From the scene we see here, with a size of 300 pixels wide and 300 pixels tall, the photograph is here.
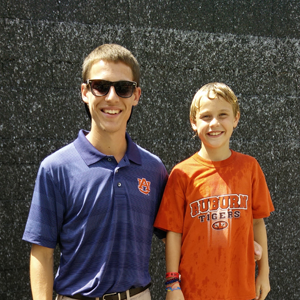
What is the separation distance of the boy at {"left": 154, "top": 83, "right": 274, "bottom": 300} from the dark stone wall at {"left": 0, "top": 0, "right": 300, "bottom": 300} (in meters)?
1.11

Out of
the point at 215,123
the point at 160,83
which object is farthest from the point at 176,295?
the point at 160,83

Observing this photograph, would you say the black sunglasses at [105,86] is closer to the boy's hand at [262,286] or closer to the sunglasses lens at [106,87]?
the sunglasses lens at [106,87]

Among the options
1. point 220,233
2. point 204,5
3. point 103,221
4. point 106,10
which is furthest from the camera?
point 204,5

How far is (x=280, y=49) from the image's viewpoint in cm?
352

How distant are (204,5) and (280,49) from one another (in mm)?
796

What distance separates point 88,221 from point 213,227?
63 cm

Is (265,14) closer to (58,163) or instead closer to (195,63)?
(195,63)

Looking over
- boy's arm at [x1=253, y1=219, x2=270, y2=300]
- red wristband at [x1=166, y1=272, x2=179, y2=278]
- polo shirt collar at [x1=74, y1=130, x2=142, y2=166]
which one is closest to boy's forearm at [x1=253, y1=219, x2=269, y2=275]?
boy's arm at [x1=253, y1=219, x2=270, y2=300]

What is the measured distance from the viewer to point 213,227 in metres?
2.01

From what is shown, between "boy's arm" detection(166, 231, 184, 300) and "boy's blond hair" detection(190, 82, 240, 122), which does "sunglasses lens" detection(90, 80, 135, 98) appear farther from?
"boy's arm" detection(166, 231, 184, 300)

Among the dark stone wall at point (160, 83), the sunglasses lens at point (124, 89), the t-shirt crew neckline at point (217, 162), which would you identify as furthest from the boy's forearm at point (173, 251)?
the dark stone wall at point (160, 83)

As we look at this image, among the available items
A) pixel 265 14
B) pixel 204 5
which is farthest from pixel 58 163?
pixel 265 14

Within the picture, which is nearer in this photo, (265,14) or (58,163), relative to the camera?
(58,163)

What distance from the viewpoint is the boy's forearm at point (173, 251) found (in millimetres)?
2047
